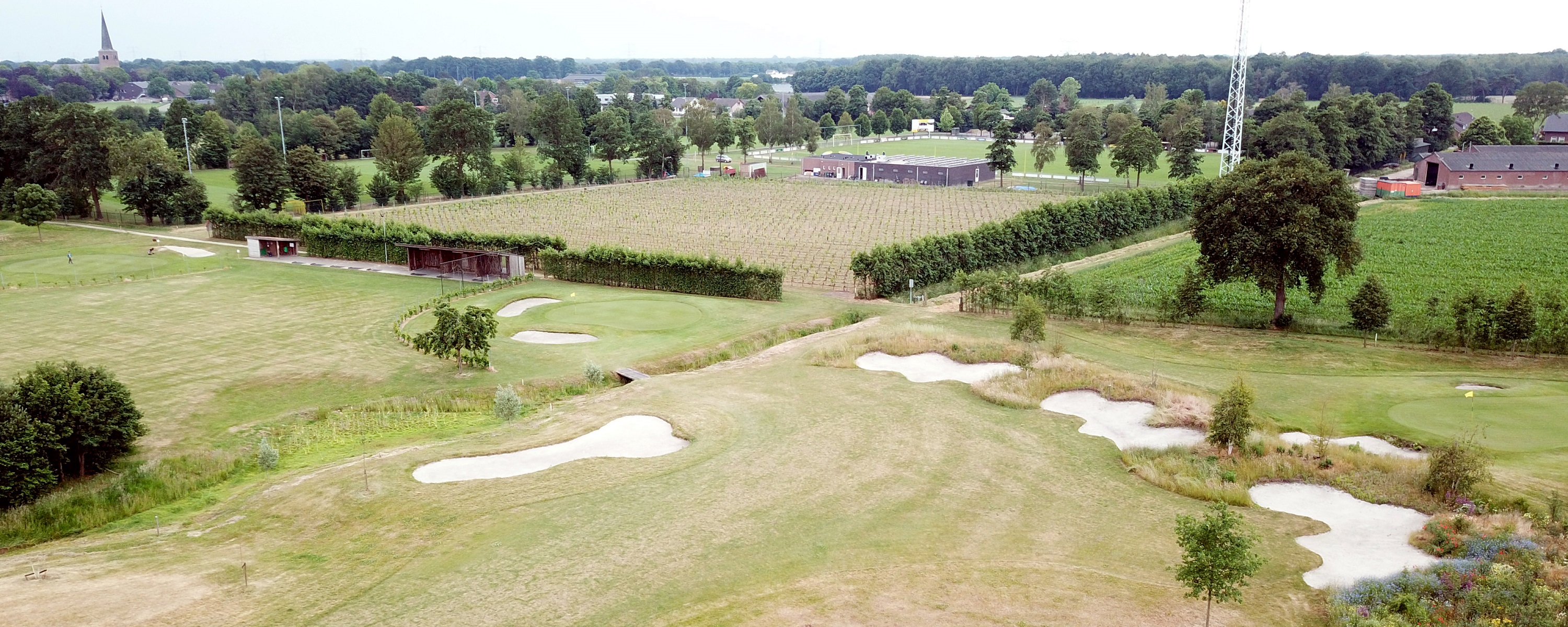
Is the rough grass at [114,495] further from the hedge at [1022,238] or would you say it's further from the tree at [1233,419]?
the hedge at [1022,238]

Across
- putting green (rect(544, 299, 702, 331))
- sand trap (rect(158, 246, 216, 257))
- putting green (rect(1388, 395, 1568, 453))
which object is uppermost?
sand trap (rect(158, 246, 216, 257))

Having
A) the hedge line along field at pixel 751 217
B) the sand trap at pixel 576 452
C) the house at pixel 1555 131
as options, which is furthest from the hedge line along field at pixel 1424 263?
Answer: the house at pixel 1555 131

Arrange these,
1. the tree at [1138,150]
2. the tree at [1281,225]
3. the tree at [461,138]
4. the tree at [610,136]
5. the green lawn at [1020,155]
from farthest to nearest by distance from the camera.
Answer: the green lawn at [1020,155] → the tree at [610,136] → the tree at [1138,150] → the tree at [461,138] → the tree at [1281,225]

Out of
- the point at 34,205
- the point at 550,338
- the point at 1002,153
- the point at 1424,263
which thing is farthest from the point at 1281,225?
the point at 34,205

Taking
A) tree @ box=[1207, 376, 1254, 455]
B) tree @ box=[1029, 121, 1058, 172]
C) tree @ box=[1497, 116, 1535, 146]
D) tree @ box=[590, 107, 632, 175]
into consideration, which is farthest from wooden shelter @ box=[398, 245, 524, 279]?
tree @ box=[1497, 116, 1535, 146]

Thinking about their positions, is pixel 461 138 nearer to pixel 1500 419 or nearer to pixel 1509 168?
pixel 1500 419

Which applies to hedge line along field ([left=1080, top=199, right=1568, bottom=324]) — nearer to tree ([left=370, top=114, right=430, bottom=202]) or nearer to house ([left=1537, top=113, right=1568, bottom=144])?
house ([left=1537, top=113, right=1568, bottom=144])
